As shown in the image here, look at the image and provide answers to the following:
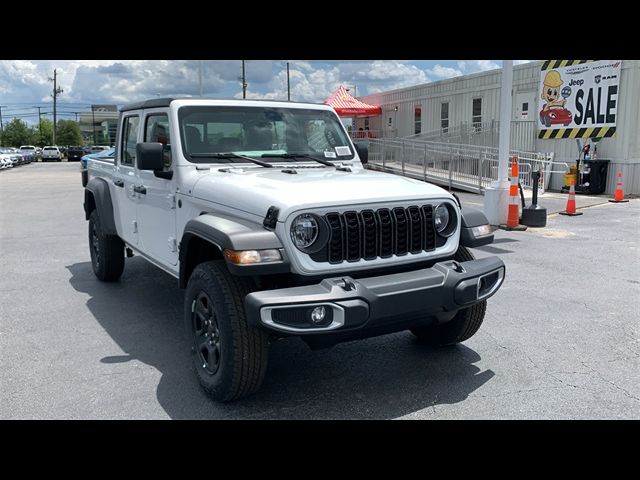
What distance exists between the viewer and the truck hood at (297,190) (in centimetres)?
354

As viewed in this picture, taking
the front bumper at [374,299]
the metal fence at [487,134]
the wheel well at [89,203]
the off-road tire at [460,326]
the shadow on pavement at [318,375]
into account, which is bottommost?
the shadow on pavement at [318,375]

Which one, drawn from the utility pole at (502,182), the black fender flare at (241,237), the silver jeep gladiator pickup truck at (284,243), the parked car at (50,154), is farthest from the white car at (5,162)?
the black fender flare at (241,237)

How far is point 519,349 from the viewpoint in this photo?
470cm

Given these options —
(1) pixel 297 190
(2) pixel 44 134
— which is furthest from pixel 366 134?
(2) pixel 44 134

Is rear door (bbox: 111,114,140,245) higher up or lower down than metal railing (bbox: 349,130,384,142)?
lower down

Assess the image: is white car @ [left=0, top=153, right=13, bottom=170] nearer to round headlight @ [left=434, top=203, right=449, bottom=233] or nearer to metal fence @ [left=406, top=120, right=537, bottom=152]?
metal fence @ [left=406, top=120, right=537, bottom=152]

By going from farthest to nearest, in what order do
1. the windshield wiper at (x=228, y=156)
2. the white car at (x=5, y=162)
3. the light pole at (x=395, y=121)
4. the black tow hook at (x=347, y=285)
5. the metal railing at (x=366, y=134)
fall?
the white car at (x=5, y=162) < the metal railing at (x=366, y=134) < the light pole at (x=395, y=121) < the windshield wiper at (x=228, y=156) < the black tow hook at (x=347, y=285)

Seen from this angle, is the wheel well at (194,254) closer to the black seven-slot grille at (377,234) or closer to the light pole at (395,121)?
the black seven-slot grille at (377,234)

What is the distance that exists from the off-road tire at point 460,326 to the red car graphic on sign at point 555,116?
14.9m

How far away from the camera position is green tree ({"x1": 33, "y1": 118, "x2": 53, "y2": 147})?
98625 mm

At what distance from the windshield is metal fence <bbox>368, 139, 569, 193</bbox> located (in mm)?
11157

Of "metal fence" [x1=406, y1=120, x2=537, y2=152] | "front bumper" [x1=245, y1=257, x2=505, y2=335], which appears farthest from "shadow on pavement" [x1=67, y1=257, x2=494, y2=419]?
"metal fence" [x1=406, y1=120, x2=537, y2=152]

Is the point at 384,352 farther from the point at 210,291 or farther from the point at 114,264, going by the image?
the point at 114,264

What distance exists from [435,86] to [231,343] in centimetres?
Answer: 2256
